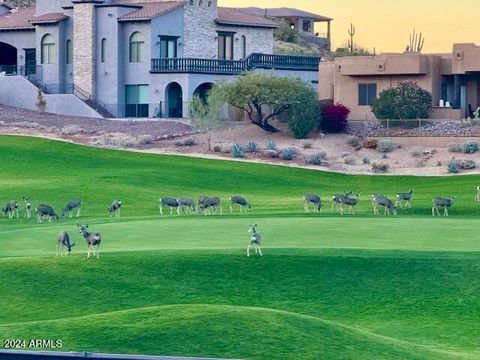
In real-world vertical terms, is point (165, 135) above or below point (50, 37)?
below

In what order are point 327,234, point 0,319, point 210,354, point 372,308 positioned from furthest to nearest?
point 327,234
point 372,308
point 0,319
point 210,354

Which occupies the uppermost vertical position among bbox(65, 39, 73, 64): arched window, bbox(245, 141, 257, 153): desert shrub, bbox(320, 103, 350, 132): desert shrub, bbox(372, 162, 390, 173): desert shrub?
bbox(65, 39, 73, 64): arched window

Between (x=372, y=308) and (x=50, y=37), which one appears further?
(x=50, y=37)

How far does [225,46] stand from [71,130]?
18825 millimetres

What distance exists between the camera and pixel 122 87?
297ft

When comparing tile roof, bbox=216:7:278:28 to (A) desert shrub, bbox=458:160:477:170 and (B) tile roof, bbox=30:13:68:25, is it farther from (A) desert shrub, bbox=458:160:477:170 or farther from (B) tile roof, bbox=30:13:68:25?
(A) desert shrub, bbox=458:160:477:170

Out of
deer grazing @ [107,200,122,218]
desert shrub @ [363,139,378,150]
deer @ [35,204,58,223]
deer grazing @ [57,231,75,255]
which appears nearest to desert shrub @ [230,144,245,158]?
desert shrub @ [363,139,378,150]

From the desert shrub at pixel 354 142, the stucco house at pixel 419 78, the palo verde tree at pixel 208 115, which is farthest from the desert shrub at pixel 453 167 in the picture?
the stucco house at pixel 419 78

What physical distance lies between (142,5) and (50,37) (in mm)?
6311

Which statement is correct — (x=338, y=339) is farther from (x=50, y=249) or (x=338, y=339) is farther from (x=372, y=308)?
(x=50, y=249)

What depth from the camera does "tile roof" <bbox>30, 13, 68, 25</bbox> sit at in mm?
92312

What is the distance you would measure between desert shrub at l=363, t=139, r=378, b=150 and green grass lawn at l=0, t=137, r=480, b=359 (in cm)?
2374

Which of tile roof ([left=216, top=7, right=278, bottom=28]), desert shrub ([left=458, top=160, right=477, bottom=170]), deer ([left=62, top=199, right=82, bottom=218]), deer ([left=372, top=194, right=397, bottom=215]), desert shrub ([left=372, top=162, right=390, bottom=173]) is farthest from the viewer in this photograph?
tile roof ([left=216, top=7, right=278, bottom=28])

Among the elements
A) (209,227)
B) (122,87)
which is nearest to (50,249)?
(209,227)
